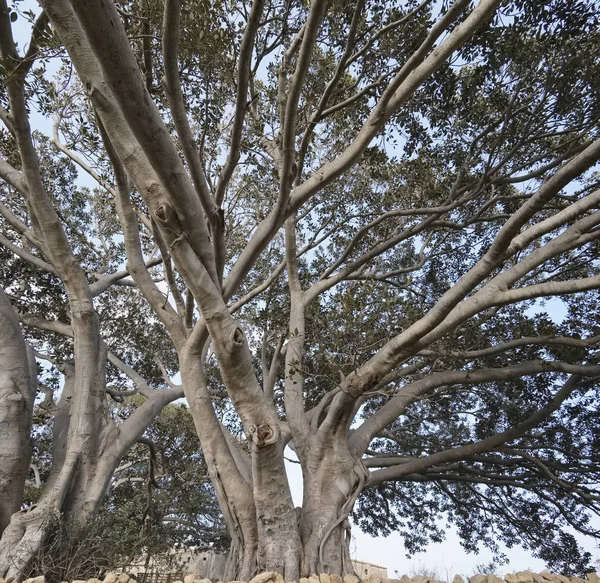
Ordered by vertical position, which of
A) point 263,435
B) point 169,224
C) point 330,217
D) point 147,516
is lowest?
point 263,435

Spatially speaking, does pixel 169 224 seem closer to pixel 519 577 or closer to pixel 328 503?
pixel 328 503

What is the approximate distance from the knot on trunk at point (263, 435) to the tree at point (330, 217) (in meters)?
0.02

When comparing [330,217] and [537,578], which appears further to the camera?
[330,217]

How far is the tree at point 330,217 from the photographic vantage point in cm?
339

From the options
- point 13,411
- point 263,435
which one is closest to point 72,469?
point 13,411

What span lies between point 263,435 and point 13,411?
2839 millimetres

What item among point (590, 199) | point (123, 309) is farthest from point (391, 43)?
point (123, 309)

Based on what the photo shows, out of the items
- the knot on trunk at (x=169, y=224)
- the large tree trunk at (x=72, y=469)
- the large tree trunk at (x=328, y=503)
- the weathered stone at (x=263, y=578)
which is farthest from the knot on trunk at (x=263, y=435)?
the large tree trunk at (x=72, y=469)

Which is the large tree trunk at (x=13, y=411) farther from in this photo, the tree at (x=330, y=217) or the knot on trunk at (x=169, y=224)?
the knot on trunk at (x=169, y=224)

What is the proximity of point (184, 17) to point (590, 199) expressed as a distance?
4.11 m

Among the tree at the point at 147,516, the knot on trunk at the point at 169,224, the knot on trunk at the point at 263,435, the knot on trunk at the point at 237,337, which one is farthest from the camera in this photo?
the tree at the point at 147,516

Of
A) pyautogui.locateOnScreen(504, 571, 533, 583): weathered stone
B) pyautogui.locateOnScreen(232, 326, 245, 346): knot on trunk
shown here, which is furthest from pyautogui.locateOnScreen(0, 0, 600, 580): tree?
pyautogui.locateOnScreen(504, 571, 533, 583): weathered stone

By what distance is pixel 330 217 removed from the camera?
25.3 ft

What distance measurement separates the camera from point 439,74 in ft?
18.2
